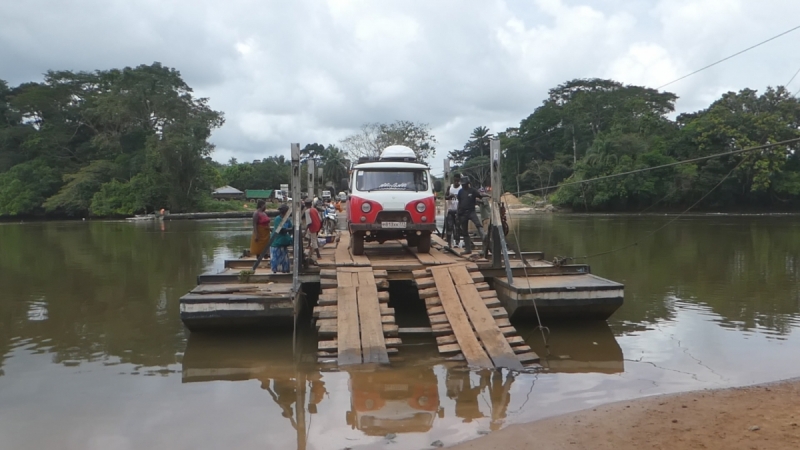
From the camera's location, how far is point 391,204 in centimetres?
1165

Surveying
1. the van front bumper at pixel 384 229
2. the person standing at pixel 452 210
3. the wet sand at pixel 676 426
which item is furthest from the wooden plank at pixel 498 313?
the person standing at pixel 452 210

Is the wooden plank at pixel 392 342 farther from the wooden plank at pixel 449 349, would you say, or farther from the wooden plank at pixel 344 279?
the wooden plank at pixel 344 279

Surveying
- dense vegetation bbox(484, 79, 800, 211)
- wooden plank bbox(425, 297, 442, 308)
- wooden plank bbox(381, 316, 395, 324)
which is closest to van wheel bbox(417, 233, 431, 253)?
wooden plank bbox(425, 297, 442, 308)

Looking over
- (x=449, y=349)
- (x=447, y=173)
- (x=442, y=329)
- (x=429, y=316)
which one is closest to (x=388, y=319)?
(x=429, y=316)

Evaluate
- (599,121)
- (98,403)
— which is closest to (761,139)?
(599,121)

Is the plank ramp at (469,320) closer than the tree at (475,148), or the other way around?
the plank ramp at (469,320)

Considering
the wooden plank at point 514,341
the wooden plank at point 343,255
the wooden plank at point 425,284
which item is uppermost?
the wooden plank at point 343,255

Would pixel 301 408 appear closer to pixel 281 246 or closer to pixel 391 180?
pixel 281 246

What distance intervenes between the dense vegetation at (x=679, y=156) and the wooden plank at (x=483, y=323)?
35043 millimetres

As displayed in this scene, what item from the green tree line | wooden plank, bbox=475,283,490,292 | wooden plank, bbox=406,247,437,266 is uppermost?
the green tree line

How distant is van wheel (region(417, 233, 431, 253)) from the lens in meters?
12.2

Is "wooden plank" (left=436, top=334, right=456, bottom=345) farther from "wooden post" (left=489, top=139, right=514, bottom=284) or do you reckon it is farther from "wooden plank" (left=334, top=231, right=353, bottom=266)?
"wooden plank" (left=334, top=231, right=353, bottom=266)

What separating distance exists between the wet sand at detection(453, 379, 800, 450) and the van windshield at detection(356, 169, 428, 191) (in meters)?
6.89

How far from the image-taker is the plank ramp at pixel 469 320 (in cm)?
750
